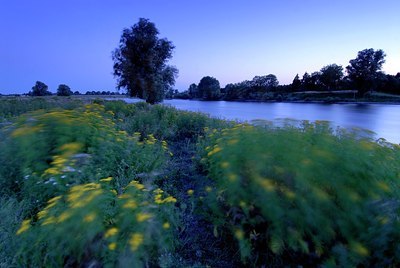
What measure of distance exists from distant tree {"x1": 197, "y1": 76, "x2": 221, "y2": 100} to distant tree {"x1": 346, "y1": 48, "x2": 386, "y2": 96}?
2899cm

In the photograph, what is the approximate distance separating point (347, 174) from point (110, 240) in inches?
75.9

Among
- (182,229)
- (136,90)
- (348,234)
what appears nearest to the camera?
(348,234)

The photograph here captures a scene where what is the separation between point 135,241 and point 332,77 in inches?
2412

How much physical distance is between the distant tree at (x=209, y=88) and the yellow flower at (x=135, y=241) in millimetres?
58500

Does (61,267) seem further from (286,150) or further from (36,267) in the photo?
(286,150)

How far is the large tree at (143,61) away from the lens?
83.2ft

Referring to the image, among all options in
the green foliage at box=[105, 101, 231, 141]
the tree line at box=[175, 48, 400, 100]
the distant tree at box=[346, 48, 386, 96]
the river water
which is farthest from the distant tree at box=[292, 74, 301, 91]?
the green foliage at box=[105, 101, 231, 141]

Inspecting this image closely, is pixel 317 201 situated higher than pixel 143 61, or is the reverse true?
pixel 143 61

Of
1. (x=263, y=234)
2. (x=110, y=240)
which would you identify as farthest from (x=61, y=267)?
(x=263, y=234)

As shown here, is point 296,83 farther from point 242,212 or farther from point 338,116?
point 242,212

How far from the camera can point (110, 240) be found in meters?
1.72

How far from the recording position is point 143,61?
25359 millimetres

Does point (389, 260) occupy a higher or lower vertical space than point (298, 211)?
lower

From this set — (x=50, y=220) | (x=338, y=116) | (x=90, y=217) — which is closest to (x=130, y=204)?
(x=90, y=217)
